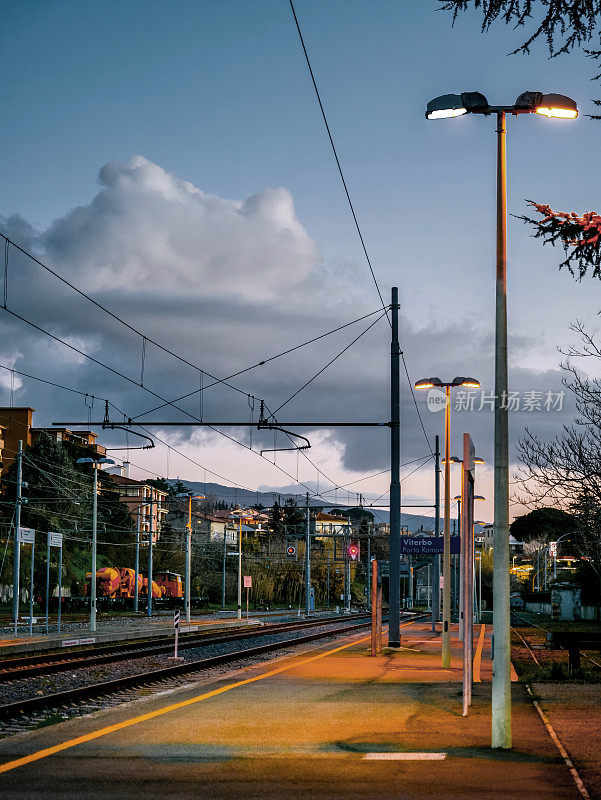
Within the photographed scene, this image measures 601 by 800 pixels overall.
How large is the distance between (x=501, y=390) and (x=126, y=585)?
6896 cm

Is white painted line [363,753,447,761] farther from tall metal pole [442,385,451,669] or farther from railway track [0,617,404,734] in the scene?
tall metal pole [442,385,451,669]

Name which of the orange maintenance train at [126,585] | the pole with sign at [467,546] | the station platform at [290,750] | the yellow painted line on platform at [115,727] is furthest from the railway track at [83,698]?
the orange maintenance train at [126,585]

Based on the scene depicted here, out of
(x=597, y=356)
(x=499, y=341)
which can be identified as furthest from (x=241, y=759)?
(x=597, y=356)

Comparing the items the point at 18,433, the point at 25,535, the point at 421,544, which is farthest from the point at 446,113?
the point at 18,433

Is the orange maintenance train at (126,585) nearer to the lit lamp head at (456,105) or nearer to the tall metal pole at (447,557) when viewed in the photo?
the tall metal pole at (447,557)

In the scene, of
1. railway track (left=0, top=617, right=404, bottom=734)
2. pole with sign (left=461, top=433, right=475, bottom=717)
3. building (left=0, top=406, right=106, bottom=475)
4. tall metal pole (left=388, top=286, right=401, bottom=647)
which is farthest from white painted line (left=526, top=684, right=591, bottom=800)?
building (left=0, top=406, right=106, bottom=475)

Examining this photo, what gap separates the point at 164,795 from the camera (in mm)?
7805

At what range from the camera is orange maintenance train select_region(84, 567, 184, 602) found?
73.8 meters

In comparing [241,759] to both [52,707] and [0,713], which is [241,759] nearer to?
[0,713]

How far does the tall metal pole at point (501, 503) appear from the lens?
10.1 m

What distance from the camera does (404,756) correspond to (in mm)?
9609

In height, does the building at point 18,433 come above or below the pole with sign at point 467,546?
above

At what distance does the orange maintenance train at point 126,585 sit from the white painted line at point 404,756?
60.9 m

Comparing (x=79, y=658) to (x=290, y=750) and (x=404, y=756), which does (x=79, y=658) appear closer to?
(x=290, y=750)
